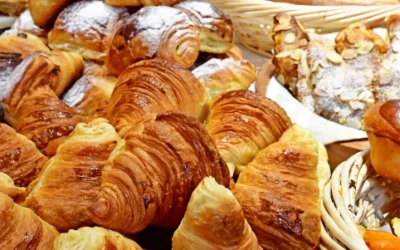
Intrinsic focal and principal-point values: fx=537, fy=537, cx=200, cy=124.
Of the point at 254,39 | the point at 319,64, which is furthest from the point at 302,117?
the point at 254,39

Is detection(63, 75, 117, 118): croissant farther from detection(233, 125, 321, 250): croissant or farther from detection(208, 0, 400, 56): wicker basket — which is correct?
detection(208, 0, 400, 56): wicker basket

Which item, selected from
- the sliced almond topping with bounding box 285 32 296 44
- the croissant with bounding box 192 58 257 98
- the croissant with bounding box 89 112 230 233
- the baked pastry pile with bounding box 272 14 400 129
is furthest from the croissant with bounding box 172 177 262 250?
the sliced almond topping with bounding box 285 32 296 44

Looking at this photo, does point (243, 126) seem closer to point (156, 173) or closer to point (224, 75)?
point (156, 173)

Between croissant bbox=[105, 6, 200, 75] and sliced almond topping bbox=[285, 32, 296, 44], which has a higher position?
croissant bbox=[105, 6, 200, 75]

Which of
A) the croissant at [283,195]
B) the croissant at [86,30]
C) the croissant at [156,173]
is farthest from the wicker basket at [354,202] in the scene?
the croissant at [86,30]

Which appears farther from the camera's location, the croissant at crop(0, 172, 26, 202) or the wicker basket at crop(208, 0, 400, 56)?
the wicker basket at crop(208, 0, 400, 56)
